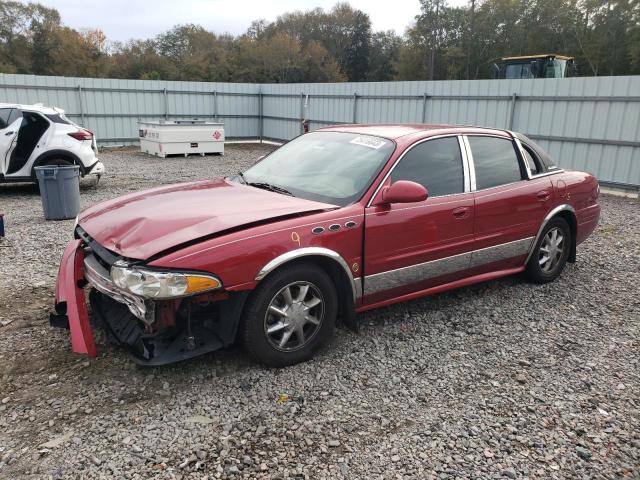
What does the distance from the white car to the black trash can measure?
6.65ft

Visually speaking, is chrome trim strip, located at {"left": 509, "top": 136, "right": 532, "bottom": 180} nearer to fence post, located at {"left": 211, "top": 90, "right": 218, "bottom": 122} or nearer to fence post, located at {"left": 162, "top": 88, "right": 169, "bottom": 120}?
fence post, located at {"left": 162, "top": 88, "right": 169, "bottom": 120}

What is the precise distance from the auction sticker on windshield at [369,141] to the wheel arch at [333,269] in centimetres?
110

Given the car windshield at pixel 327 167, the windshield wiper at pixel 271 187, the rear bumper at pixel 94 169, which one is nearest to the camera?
the car windshield at pixel 327 167

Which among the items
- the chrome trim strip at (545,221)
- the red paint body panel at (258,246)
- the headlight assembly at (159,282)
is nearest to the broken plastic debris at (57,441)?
the headlight assembly at (159,282)

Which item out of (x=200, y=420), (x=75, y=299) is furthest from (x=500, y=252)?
(x=75, y=299)

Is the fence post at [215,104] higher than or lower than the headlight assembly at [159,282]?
higher

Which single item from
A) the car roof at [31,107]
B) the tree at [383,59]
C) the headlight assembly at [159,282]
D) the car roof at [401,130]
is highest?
the tree at [383,59]

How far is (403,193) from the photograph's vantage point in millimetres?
3600

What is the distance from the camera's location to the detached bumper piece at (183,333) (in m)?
3.04

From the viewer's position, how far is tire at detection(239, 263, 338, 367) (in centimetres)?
322

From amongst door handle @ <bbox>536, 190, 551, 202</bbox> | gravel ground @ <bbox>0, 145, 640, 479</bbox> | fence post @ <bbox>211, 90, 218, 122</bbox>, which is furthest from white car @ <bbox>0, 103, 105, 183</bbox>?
fence post @ <bbox>211, 90, 218, 122</bbox>

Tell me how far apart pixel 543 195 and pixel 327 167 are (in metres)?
2.26

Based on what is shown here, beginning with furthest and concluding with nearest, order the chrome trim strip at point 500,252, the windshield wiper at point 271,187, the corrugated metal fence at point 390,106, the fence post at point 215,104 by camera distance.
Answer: the fence post at point 215,104 → the corrugated metal fence at point 390,106 → the chrome trim strip at point 500,252 → the windshield wiper at point 271,187

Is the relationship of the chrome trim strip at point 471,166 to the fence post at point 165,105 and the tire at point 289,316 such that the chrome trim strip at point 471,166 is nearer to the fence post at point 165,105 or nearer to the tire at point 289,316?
the tire at point 289,316
